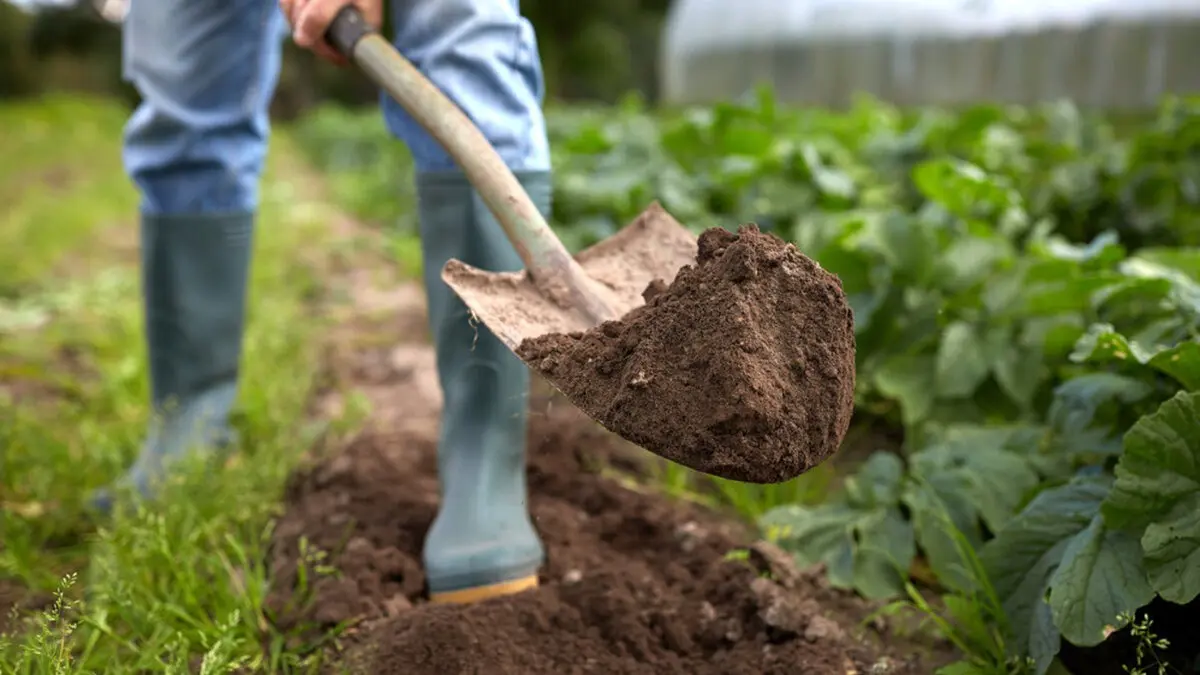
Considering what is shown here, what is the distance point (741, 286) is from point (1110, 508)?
22.6 inches

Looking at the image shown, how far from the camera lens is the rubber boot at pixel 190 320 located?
200cm

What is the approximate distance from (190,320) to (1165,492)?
5.82ft

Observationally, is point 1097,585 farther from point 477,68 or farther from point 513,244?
point 477,68

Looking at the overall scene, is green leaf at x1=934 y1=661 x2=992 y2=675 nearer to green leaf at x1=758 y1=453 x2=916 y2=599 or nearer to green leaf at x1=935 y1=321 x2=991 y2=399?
green leaf at x1=758 y1=453 x2=916 y2=599

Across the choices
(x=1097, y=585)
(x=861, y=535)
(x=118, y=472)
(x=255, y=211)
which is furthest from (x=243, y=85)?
(x=1097, y=585)

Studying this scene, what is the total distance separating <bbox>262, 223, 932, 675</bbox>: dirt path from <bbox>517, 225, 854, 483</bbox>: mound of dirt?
11.2 inches

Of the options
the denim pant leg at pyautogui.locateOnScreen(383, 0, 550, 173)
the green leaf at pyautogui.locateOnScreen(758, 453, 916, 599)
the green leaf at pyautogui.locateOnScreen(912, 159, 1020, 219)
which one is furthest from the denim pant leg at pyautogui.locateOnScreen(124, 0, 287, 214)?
the green leaf at pyautogui.locateOnScreen(912, 159, 1020, 219)

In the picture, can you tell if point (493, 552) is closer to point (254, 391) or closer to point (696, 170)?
point (254, 391)

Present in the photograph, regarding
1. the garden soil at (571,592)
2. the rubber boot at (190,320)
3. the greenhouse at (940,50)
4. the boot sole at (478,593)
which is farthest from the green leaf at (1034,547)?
the greenhouse at (940,50)

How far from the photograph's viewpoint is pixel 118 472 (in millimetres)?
2021

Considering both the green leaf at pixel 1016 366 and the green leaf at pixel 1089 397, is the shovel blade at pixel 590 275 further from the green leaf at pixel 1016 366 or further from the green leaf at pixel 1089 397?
the green leaf at pixel 1016 366

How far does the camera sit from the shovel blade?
1346mm

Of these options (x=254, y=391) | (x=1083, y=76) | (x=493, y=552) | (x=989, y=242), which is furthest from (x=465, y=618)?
(x=1083, y=76)

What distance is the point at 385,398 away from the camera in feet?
8.51
